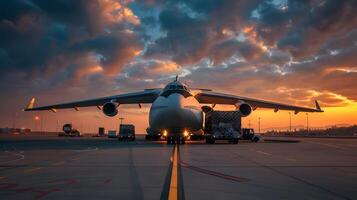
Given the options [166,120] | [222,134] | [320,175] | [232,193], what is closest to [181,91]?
[166,120]

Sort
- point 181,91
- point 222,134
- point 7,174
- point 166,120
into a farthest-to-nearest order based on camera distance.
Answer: point 222,134 < point 181,91 < point 166,120 < point 7,174

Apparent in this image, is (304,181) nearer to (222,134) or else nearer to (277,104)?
(222,134)

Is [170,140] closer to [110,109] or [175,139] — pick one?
[175,139]

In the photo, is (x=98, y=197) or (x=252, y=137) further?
(x=252, y=137)

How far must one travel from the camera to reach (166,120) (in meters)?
25.3

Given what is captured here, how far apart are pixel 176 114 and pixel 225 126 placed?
7879 mm

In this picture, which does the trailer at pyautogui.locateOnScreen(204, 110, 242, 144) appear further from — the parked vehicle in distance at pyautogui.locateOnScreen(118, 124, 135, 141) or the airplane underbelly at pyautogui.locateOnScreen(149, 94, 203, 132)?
the parked vehicle in distance at pyautogui.locateOnScreen(118, 124, 135, 141)

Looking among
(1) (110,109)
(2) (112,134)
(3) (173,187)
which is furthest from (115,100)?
(2) (112,134)

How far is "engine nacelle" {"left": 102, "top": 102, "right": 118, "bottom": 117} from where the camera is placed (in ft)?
106

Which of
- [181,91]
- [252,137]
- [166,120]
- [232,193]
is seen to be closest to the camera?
[232,193]

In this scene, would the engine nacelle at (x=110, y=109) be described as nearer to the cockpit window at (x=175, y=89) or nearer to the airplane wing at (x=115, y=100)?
the airplane wing at (x=115, y=100)

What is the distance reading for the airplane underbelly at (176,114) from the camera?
977 inches

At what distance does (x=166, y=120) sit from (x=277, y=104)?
14.8 metres

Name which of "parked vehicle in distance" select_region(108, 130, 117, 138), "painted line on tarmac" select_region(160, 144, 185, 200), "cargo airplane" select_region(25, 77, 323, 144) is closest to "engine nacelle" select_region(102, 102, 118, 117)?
"cargo airplane" select_region(25, 77, 323, 144)
